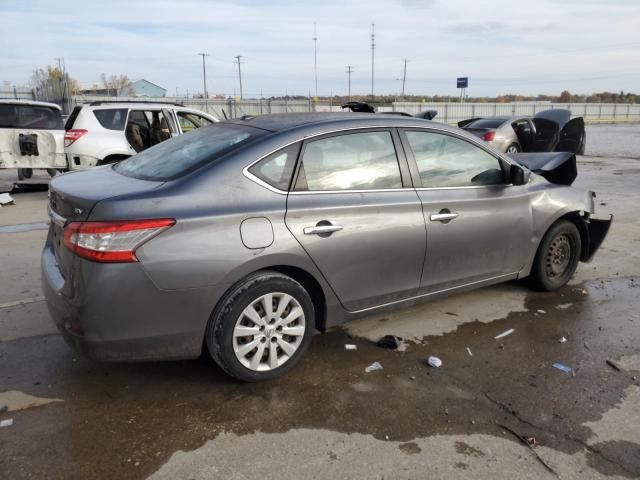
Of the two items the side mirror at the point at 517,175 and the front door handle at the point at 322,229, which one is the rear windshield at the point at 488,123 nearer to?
the side mirror at the point at 517,175

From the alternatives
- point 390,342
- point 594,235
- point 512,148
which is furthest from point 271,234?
point 512,148

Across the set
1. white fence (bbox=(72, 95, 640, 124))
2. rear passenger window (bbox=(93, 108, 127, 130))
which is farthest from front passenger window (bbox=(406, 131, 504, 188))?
white fence (bbox=(72, 95, 640, 124))

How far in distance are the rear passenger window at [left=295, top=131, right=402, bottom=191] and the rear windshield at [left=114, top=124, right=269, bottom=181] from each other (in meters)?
0.39

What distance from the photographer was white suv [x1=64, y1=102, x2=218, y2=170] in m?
9.34

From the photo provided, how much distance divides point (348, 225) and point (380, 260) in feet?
1.23

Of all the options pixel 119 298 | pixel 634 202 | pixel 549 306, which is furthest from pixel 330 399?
pixel 634 202

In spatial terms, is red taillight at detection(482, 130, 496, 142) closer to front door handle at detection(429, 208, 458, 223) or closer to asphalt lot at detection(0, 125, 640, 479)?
asphalt lot at detection(0, 125, 640, 479)

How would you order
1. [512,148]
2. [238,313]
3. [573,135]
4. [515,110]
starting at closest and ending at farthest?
1. [238,313]
2. [512,148]
3. [573,135]
4. [515,110]

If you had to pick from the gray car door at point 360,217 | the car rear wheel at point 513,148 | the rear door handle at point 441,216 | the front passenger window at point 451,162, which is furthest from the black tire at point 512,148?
the gray car door at point 360,217

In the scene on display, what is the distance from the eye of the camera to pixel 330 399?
3.16m

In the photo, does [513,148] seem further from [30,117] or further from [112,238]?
[112,238]

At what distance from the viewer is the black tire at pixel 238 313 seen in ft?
10.0

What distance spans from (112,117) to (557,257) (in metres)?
8.00

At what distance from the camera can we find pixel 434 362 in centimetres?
361
